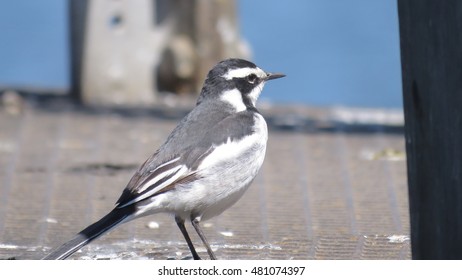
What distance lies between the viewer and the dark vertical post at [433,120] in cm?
573

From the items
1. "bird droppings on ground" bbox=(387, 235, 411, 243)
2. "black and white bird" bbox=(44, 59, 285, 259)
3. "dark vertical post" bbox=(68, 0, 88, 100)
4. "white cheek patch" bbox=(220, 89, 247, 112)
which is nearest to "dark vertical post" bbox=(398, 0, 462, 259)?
"black and white bird" bbox=(44, 59, 285, 259)

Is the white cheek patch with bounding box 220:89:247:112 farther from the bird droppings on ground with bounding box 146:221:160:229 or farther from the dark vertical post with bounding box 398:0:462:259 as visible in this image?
the dark vertical post with bounding box 398:0:462:259

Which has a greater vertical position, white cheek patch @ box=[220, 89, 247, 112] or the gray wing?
white cheek patch @ box=[220, 89, 247, 112]

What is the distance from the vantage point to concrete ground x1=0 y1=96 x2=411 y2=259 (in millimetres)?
7844

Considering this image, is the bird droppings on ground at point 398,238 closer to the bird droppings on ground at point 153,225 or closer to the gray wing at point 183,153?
the gray wing at point 183,153

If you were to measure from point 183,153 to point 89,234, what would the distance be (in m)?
0.88

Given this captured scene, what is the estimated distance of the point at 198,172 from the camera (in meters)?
7.14

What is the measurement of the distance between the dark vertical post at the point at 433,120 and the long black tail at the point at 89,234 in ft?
5.65

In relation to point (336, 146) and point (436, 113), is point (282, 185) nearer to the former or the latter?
point (336, 146)

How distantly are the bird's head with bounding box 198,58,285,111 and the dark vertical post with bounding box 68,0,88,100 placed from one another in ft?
20.6

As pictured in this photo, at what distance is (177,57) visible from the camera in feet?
47.3

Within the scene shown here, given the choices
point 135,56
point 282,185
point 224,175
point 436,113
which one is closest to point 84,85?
point 135,56

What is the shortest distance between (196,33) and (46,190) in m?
5.17

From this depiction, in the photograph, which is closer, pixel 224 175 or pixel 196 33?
pixel 224 175
